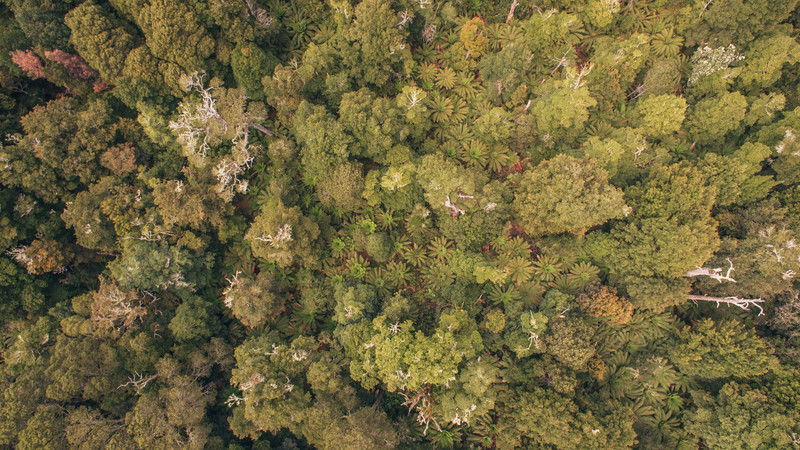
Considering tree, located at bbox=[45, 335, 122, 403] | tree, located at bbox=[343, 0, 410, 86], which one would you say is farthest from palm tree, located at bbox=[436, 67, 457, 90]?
tree, located at bbox=[45, 335, 122, 403]

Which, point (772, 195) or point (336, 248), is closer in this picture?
point (772, 195)

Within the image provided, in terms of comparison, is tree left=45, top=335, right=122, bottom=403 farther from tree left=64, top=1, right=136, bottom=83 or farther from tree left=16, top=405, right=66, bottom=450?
tree left=64, top=1, right=136, bottom=83

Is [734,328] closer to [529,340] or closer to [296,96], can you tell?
[529,340]

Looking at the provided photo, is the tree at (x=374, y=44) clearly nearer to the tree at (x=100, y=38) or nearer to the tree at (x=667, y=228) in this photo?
the tree at (x=100, y=38)

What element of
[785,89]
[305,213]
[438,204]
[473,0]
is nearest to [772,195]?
[785,89]

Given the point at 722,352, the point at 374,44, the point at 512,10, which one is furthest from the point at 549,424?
the point at 512,10

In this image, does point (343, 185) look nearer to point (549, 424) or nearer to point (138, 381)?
point (138, 381)
